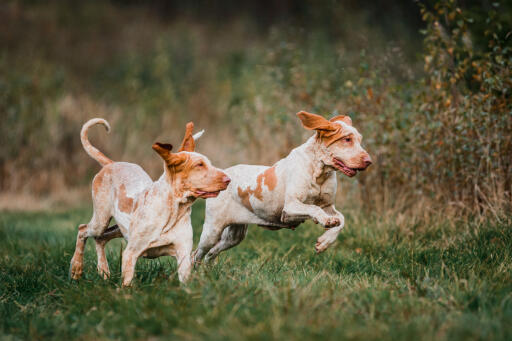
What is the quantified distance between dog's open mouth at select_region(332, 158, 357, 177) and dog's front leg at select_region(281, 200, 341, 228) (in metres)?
0.35

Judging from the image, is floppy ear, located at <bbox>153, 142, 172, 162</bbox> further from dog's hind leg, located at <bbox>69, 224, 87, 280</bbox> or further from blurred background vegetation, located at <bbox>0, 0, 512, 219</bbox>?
blurred background vegetation, located at <bbox>0, 0, 512, 219</bbox>

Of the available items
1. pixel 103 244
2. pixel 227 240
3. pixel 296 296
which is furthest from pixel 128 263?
pixel 296 296

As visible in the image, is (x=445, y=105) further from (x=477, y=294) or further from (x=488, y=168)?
(x=477, y=294)

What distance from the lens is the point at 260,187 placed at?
4.68 meters

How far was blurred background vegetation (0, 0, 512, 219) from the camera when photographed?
639 cm

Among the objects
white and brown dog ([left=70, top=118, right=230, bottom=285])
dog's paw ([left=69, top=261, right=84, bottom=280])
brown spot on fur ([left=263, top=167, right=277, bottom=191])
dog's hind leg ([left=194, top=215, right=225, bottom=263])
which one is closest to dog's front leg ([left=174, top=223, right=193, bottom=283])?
white and brown dog ([left=70, top=118, right=230, bottom=285])

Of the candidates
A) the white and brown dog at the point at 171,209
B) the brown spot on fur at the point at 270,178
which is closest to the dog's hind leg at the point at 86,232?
the white and brown dog at the point at 171,209

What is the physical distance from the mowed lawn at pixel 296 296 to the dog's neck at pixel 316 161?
2.68 ft

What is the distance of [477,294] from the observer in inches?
144

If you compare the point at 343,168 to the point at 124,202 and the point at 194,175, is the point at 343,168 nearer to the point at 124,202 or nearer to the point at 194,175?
the point at 194,175

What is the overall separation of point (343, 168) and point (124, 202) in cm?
179

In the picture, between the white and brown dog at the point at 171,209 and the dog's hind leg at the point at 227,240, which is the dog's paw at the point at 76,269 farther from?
the dog's hind leg at the point at 227,240

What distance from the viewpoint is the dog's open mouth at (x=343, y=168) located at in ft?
14.0

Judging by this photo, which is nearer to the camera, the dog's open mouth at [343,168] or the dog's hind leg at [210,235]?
the dog's open mouth at [343,168]
